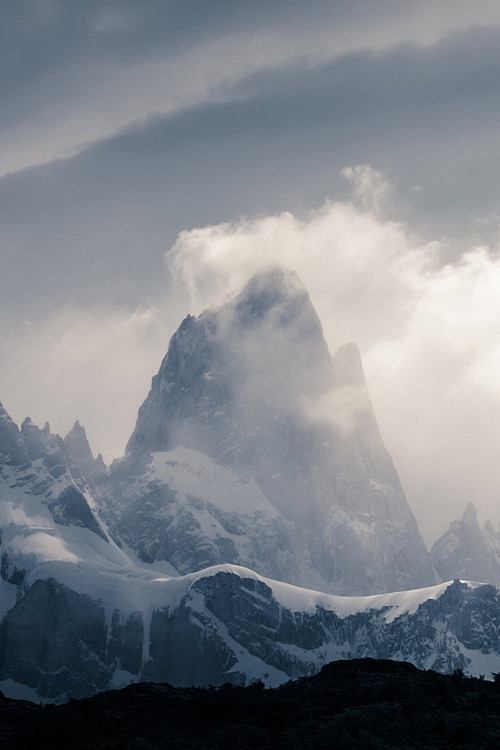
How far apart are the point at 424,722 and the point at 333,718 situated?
5.34 m

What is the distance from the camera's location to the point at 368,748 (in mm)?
49938

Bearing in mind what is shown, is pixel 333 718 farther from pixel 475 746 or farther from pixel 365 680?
pixel 365 680

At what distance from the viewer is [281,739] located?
5247cm

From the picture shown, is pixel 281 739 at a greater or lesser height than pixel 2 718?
lesser

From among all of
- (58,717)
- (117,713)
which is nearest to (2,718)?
(58,717)

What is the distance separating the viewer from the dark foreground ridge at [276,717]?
50.9 meters

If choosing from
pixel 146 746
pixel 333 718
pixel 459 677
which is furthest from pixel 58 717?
Answer: pixel 459 677

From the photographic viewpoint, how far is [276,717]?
57281 millimetres

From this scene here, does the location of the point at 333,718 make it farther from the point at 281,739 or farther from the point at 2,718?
the point at 2,718

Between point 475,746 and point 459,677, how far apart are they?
71.3ft

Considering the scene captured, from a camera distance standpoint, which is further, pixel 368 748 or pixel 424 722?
pixel 424 722

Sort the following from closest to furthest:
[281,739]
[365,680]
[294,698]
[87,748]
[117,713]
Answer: [87,748] < [281,739] < [117,713] < [294,698] < [365,680]

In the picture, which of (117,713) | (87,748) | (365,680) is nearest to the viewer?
(87,748)

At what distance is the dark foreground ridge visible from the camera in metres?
50.9
